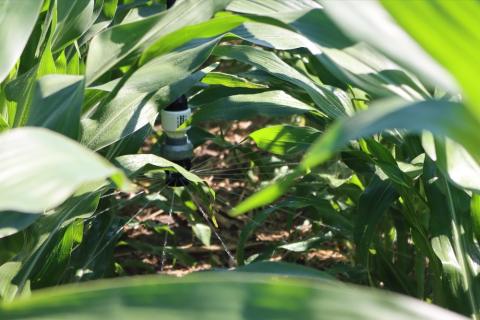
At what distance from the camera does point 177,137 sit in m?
1.31

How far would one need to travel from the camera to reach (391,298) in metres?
0.52

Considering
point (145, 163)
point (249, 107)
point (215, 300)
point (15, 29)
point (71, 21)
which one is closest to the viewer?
point (215, 300)

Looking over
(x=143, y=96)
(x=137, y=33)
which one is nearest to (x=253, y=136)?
(x=143, y=96)

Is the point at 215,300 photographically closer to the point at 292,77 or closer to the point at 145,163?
the point at 145,163

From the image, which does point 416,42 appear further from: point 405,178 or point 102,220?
point 102,220

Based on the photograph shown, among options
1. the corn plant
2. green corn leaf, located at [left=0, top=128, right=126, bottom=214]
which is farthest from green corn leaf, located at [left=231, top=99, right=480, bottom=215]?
green corn leaf, located at [left=0, top=128, right=126, bottom=214]

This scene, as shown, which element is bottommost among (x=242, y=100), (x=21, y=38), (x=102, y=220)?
(x=102, y=220)

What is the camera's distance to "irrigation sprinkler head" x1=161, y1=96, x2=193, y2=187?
50.1 inches

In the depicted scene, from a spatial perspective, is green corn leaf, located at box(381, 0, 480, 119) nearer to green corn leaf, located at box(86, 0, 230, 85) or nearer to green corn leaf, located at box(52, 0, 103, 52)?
green corn leaf, located at box(86, 0, 230, 85)

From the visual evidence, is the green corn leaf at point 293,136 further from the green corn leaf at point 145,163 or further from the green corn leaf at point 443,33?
the green corn leaf at point 443,33

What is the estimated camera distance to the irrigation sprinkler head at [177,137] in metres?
1.27

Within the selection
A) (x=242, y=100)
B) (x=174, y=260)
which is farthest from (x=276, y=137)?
(x=174, y=260)

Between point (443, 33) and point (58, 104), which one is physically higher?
point (443, 33)

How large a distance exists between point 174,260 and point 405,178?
2.29ft
